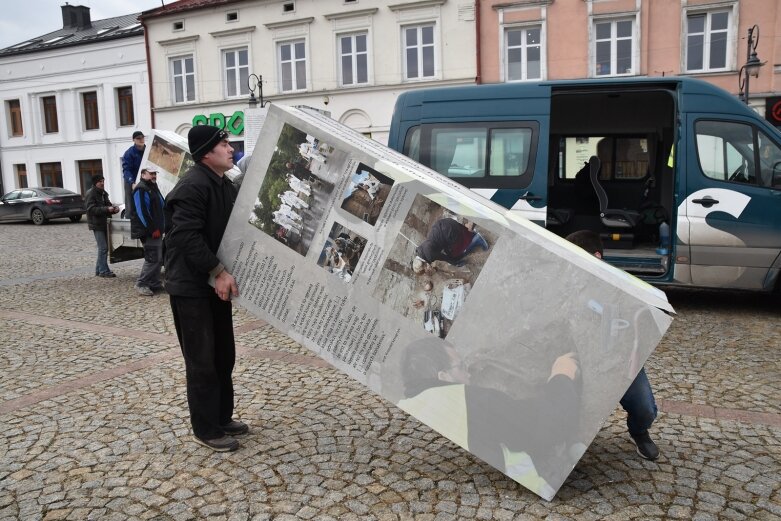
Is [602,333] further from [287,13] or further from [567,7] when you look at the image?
[287,13]

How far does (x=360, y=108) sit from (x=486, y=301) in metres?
21.1

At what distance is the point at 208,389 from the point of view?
3.64 meters

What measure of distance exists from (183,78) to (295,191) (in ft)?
84.0

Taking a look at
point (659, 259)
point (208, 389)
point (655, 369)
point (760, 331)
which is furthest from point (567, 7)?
point (208, 389)

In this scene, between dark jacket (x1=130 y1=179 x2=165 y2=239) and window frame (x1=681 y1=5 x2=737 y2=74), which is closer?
dark jacket (x1=130 y1=179 x2=165 y2=239)

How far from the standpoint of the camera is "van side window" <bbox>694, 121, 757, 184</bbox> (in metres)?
7.20

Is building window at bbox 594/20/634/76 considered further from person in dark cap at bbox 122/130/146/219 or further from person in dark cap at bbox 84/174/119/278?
person in dark cap at bbox 84/174/119/278

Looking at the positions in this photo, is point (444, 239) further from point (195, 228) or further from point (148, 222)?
point (148, 222)

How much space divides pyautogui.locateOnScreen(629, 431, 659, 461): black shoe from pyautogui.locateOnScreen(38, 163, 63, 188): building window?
32.3 metres

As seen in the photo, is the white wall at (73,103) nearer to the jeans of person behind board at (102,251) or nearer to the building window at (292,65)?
the building window at (292,65)

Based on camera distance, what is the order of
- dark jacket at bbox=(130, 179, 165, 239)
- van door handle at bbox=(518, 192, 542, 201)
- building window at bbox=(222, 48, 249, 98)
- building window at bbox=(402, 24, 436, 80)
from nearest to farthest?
van door handle at bbox=(518, 192, 542, 201), dark jacket at bbox=(130, 179, 165, 239), building window at bbox=(402, 24, 436, 80), building window at bbox=(222, 48, 249, 98)

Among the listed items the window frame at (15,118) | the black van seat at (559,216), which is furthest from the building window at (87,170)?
the black van seat at (559,216)

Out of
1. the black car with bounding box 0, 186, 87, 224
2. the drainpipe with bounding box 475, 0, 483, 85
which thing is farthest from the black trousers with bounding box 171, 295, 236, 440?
the black car with bounding box 0, 186, 87, 224

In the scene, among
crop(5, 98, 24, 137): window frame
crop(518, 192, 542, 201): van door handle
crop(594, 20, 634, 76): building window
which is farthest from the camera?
crop(5, 98, 24, 137): window frame
